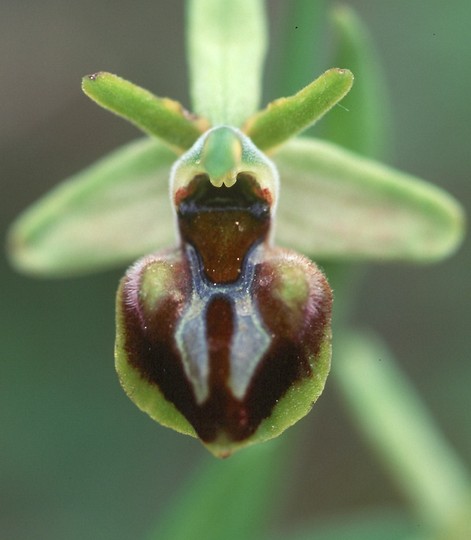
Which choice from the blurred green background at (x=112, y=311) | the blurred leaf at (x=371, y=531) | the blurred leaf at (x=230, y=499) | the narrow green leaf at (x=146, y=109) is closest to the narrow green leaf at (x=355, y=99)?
the narrow green leaf at (x=146, y=109)

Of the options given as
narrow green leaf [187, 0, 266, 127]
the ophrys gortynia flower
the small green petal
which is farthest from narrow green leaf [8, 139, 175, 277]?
the ophrys gortynia flower

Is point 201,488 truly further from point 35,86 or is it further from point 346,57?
point 35,86

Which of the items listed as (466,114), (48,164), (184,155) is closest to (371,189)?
(184,155)

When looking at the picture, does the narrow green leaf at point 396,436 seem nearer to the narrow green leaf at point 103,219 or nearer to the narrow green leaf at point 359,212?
the narrow green leaf at point 359,212

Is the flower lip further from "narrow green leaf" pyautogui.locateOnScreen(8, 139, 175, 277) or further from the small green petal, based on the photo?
"narrow green leaf" pyautogui.locateOnScreen(8, 139, 175, 277)

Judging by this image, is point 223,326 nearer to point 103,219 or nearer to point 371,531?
point 103,219
